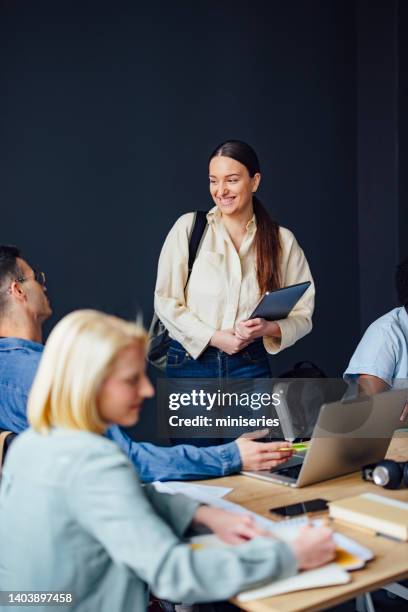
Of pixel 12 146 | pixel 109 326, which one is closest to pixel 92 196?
pixel 12 146

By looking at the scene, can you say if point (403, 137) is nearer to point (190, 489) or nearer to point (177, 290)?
point (177, 290)

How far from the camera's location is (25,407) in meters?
2.07

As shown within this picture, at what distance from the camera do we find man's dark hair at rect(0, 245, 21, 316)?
7.43ft

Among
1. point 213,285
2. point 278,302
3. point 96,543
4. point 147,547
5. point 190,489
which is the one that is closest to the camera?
point 147,547

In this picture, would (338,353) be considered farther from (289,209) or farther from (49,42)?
(49,42)

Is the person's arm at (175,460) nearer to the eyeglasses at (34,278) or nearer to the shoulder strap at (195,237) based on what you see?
the eyeglasses at (34,278)

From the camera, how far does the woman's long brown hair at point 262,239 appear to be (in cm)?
300

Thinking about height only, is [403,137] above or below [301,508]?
above

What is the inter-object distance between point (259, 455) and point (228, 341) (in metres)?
0.76

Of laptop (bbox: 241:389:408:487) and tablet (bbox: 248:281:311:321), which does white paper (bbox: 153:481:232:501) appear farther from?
tablet (bbox: 248:281:311:321)

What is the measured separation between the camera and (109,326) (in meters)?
1.37

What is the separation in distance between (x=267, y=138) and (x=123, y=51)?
961mm

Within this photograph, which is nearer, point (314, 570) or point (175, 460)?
point (314, 570)

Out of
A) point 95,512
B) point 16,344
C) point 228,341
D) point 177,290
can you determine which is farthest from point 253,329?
point 95,512
